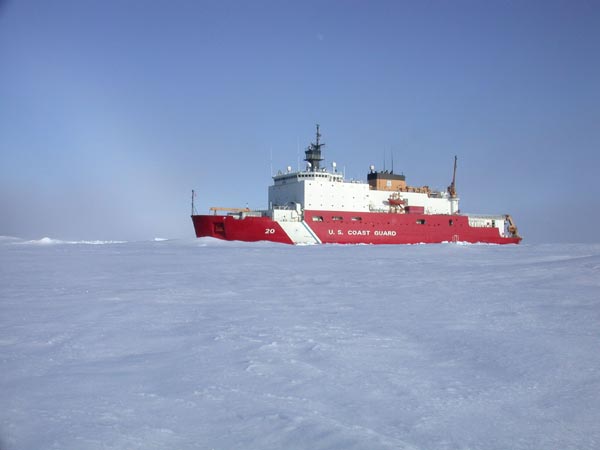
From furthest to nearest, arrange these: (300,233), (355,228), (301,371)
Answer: (355,228) → (300,233) → (301,371)

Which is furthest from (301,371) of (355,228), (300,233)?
(355,228)

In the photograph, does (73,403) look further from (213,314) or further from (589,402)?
(589,402)

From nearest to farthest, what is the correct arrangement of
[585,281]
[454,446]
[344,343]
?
[454,446]
[344,343]
[585,281]

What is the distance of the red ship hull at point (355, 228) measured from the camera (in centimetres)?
2644

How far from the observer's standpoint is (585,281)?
25.0 feet

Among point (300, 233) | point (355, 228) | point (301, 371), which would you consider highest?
point (355, 228)

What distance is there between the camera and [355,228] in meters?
28.8

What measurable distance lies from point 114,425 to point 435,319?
142 inches

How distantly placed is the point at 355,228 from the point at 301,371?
84.3ft

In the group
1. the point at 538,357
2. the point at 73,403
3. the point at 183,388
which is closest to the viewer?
the point at 73,403

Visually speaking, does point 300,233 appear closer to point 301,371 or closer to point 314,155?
point 314,155

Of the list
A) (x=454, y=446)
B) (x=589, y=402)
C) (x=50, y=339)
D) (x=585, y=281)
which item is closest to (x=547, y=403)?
(x=589, y=402)

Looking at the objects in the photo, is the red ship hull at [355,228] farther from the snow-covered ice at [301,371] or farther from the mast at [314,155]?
Answer: the snow-covered ice at [301,371]

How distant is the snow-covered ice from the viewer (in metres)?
2.43
